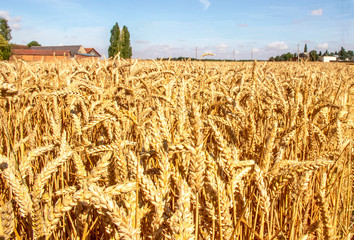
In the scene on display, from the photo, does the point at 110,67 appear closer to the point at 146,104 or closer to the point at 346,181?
the point at 146,104

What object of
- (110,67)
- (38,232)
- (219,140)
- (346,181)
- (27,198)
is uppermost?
(110,67)

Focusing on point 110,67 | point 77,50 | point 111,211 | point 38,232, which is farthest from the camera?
point 77,50

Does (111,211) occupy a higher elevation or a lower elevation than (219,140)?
lower

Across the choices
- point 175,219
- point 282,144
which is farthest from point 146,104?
point 175,219

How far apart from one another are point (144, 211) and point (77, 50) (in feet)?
292

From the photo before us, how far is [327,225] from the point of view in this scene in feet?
3.86

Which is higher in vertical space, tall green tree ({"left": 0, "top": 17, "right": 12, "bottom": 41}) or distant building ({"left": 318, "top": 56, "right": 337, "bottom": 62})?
tall green tree ({"left": 0, "top": 17, "right": 12, "bottom": 41})

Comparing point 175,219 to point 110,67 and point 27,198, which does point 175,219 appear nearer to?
point 27,198

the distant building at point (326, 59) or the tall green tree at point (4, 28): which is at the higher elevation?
the tall green tree at point (4, 28)

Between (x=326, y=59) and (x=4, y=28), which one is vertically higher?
(x=4, y=28)

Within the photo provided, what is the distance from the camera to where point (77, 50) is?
267ft

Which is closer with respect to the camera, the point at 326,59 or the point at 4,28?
the point at 4,28

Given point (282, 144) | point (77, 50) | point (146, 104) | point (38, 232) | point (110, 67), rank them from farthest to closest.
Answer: point (77, 50) → point (110, 67) → point (146, 104) → point (282, 144) → point (38, 232)

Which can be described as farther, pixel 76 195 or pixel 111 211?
pixel 76 195
